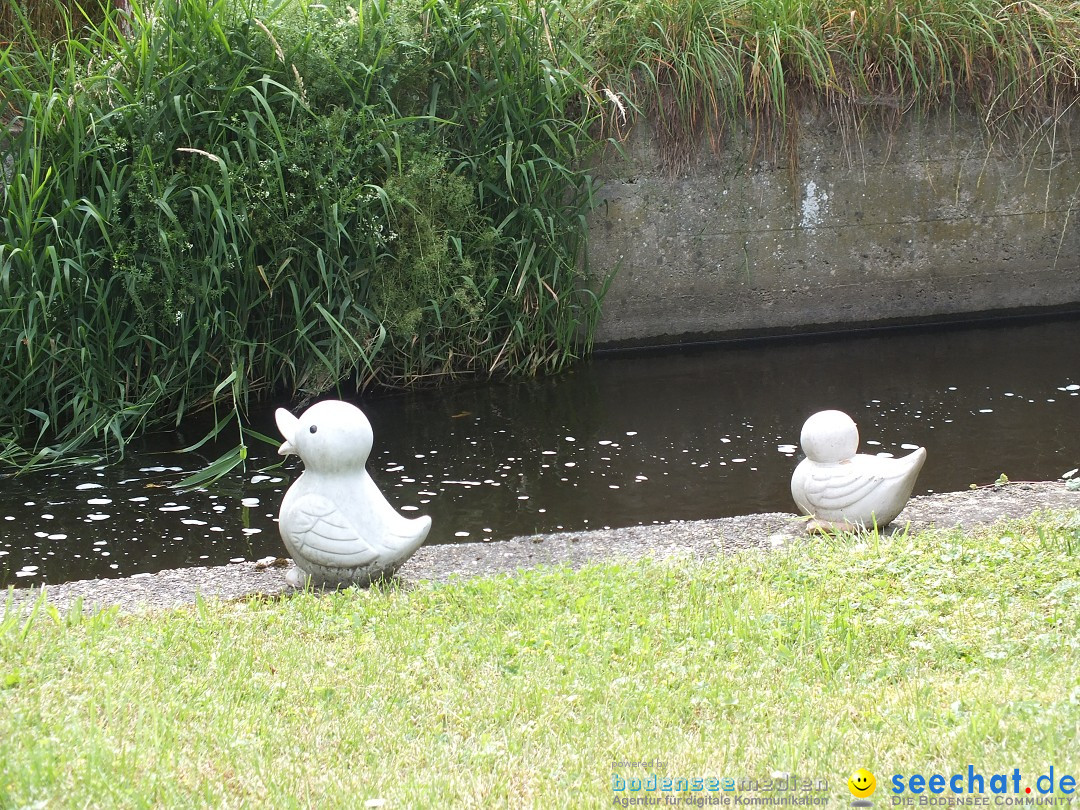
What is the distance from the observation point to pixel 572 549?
438 centimetres

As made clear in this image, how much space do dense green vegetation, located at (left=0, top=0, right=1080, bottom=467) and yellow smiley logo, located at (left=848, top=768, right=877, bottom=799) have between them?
415cm

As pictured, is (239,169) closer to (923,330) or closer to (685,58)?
(685,58)

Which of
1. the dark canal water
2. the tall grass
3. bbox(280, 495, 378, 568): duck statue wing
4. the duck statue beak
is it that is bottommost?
the dark canal water

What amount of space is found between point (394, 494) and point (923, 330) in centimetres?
453

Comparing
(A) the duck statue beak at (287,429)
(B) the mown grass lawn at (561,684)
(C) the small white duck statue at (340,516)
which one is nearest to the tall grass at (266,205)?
(A) the duck statue beak at (287,429)

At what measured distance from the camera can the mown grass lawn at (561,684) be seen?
2.34m

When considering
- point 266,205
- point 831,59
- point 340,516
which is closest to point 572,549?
point 340,516

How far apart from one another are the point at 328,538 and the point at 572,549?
1.02m

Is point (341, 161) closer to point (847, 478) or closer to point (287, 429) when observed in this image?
point (287, 429)

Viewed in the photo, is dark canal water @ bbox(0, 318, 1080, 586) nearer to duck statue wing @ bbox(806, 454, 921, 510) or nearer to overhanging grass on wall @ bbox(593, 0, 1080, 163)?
duck statue wing @ bbox(806, 454, 921, 510)

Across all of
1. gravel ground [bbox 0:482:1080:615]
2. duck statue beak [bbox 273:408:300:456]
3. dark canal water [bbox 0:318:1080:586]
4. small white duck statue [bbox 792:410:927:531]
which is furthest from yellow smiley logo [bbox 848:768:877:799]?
dark canal water [bbox 0:318:1080:586]

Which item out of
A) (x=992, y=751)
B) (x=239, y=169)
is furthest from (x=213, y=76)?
(x=992, y=751)

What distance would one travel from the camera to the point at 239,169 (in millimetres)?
6004

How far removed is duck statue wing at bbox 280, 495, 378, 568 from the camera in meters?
3.79
